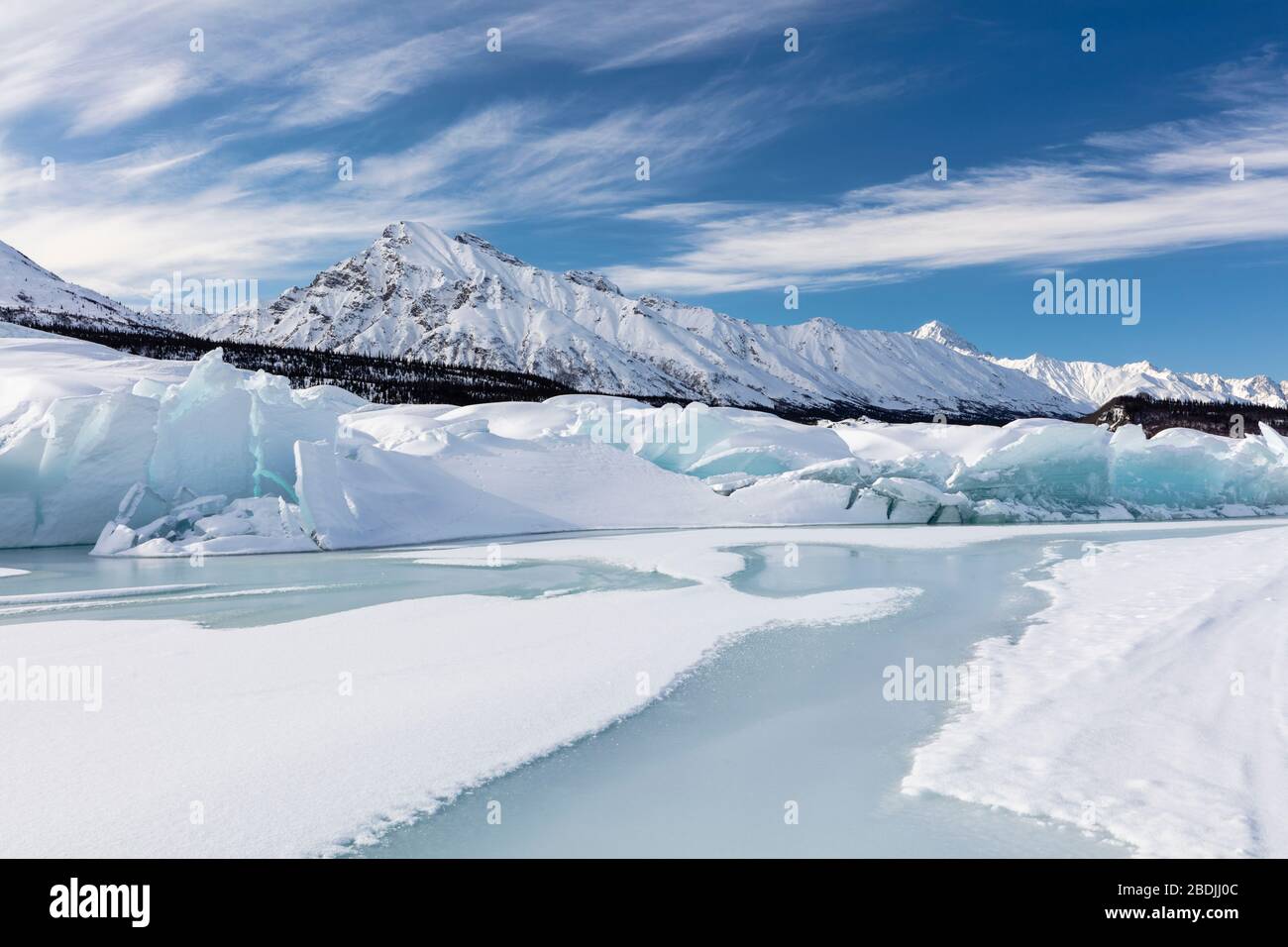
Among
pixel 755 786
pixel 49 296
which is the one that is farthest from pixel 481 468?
pixel 49 296

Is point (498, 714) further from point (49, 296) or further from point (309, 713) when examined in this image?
point (49, 296)

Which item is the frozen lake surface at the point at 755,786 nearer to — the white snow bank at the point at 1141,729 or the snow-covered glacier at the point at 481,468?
the white snow bank at the point at 1141,729

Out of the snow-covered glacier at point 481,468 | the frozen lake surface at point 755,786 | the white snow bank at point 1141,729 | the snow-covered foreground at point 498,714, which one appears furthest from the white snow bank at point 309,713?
the snow-covered glacier at point 481,468

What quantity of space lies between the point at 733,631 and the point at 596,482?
39.1ft

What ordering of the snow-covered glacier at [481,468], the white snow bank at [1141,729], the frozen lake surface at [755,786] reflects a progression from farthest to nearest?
the snow-covered glacier at [481,468], the white snow bank at [1141,729], the frozen lake surface at [755,786]

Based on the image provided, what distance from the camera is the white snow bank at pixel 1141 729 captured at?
10.3ft

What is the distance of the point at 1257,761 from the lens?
3.60 meters

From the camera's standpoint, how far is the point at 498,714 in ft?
14.6

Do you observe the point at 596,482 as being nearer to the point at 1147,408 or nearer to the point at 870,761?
the point at 870,761

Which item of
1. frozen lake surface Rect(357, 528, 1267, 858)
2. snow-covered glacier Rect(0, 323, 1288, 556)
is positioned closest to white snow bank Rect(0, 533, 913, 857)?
frozen lake surface Rect(357, 528, 1267, 858)

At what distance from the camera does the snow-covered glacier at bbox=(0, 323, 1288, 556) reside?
46.9ft

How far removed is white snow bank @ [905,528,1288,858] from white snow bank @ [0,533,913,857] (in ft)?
5.93

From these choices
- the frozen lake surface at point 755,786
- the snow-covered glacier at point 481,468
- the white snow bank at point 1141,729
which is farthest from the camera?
the snow-covered glacier at point 481,468

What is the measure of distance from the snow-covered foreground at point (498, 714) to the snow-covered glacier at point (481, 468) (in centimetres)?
772
